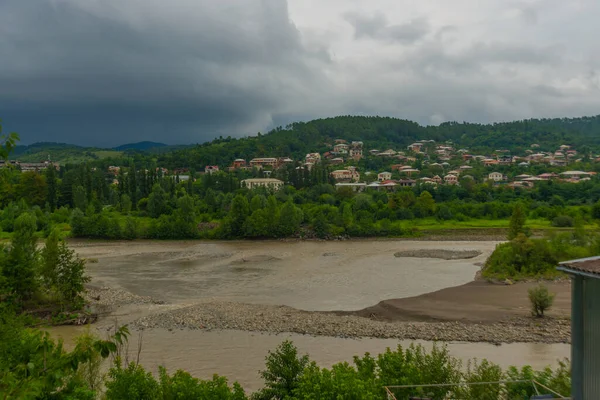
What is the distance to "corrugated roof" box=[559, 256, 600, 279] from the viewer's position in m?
5.43

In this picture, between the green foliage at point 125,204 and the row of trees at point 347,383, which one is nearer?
the row of trees at point 347,383

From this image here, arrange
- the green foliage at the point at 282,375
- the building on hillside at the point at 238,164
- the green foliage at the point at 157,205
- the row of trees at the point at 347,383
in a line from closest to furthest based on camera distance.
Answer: the row of trees at the point at 347,383, the green foliage at the point at 282,375, the green foliage at the point at 157,205, the building on hillside at the point at 238,164

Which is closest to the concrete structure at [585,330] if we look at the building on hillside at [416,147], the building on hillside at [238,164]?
the building on hillside at [238,164]

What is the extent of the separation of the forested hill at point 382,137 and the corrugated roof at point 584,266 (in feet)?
309

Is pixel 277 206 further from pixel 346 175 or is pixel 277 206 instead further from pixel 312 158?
pixel 312 158

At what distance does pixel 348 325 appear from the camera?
17562mm

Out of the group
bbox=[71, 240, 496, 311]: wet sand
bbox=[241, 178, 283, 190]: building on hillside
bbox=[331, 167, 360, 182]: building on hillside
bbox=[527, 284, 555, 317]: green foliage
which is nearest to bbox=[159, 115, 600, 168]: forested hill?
bbox=[241, 178, 283, 190]: building on hillside

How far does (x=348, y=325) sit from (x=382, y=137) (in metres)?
135

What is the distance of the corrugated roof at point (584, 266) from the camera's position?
5431 mm

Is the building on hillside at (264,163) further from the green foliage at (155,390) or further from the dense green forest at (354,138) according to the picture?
the green foliage at (155,390)

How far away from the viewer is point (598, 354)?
18.4ft

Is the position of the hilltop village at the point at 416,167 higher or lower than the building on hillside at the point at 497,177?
higher

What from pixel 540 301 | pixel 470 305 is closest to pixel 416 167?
pixel 470 305

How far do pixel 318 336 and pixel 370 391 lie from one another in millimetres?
9725
